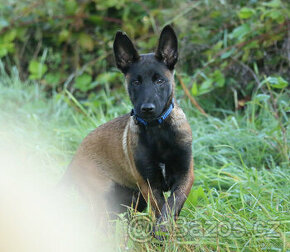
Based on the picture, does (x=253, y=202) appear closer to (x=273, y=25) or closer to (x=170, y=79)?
(x=170, y=79)

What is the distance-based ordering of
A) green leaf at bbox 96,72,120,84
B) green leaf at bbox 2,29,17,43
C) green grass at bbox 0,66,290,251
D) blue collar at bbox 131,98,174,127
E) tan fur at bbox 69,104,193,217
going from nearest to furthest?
green grass at bbox 0,66,290,251, blue collar at bbox 131,98,174,127, tan fur at bbox 69,104,193,217, green leaf at bbox 96,72,120,84, green leaf at bbox 2,29,17,43

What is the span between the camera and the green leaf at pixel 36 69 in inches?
306

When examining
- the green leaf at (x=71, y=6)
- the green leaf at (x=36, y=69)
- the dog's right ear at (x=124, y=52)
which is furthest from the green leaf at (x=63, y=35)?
the dog's right ear at (x=124, y=52)

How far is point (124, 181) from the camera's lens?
3.99 m

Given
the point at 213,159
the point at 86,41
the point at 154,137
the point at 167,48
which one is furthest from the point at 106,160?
the point at 86,41

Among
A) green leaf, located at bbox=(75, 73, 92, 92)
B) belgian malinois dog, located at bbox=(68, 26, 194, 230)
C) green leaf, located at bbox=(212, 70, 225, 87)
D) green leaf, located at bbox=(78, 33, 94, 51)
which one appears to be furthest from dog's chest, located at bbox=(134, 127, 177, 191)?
green leaf, located at bbox=(78, 33, 94, 51)

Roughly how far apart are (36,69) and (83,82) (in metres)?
0.97

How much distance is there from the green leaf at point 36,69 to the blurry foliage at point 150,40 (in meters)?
0.02

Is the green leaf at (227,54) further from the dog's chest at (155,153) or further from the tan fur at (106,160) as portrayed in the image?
the dog's chest at (155,153)

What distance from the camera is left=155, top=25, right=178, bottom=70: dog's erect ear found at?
3.70 meters

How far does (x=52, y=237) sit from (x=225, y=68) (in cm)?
346

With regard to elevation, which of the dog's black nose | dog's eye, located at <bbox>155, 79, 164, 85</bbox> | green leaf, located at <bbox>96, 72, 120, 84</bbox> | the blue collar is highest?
dog's eye, located at <bbox>155, 79, 164, 85</bbox>

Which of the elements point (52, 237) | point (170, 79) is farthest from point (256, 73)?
point (52, 237)

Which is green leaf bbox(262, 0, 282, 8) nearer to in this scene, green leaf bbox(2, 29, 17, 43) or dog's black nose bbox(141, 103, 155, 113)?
dog's black nose bbox(141, 103, 155, 113)
